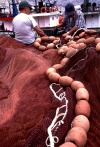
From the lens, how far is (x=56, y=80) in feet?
10.6

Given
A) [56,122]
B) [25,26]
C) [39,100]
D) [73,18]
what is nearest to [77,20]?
[73,18]

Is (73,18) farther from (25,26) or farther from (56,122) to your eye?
(56,122)

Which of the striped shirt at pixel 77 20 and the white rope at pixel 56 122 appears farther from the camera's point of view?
the striped shirt at pixel 77 20

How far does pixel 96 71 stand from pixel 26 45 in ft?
10.7

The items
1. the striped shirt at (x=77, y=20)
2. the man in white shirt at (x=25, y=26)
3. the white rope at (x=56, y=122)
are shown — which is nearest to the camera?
the white rope at (x=56, y=122)

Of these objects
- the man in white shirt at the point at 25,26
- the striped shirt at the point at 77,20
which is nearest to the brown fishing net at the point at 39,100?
the man in white shirt at the point at 25,26

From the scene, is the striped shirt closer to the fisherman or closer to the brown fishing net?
the fisherman

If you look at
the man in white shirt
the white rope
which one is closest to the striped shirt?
the man in white shirt

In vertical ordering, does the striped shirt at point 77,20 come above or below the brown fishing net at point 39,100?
above

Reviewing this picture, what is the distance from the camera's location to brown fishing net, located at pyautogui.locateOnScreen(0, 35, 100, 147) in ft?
7.48

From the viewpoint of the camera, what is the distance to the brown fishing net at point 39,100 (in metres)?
2.28

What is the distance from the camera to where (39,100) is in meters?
2.80

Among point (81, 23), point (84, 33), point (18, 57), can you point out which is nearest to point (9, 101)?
point (18, 57)

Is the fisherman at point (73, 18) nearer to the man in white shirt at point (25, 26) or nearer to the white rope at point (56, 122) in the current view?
the man in white shirt at point (25, 26)
